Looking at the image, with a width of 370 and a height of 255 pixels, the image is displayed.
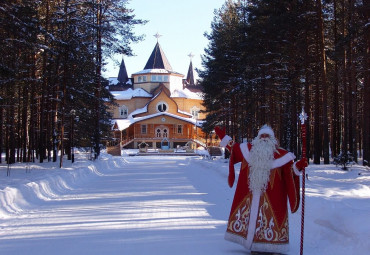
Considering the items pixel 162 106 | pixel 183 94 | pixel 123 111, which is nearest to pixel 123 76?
pixel 123 111

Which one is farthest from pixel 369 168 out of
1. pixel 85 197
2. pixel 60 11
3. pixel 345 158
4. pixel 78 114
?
pixel 78 114

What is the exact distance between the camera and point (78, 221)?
26.6ft

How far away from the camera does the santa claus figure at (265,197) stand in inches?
223

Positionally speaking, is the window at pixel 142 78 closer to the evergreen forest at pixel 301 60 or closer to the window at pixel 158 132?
the window at pixel 158 132

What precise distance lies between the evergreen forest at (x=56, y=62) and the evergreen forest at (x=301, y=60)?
7336 millimetres

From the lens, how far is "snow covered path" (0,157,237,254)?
614cm

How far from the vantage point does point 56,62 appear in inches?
847

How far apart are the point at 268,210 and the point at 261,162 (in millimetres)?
624

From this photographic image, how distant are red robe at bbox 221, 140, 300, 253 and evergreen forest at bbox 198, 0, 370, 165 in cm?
802

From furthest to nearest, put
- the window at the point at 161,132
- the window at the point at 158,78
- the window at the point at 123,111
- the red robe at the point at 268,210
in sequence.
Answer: the window at the point at 158,78 → the window at the point at 123,111 → the window at the point at 161,132 → the red robe at the point at 268,210

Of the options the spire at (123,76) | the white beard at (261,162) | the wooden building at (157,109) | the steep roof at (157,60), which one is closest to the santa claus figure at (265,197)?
the white beard at (261,162)

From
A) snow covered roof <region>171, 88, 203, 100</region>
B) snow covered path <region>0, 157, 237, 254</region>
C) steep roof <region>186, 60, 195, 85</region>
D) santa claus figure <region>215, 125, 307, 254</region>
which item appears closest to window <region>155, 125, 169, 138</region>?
snow covered roof <region>171, 88, 203, 100</region>

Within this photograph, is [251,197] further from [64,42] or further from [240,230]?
[64,42]

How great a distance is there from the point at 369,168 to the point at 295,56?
7100 millimetres
